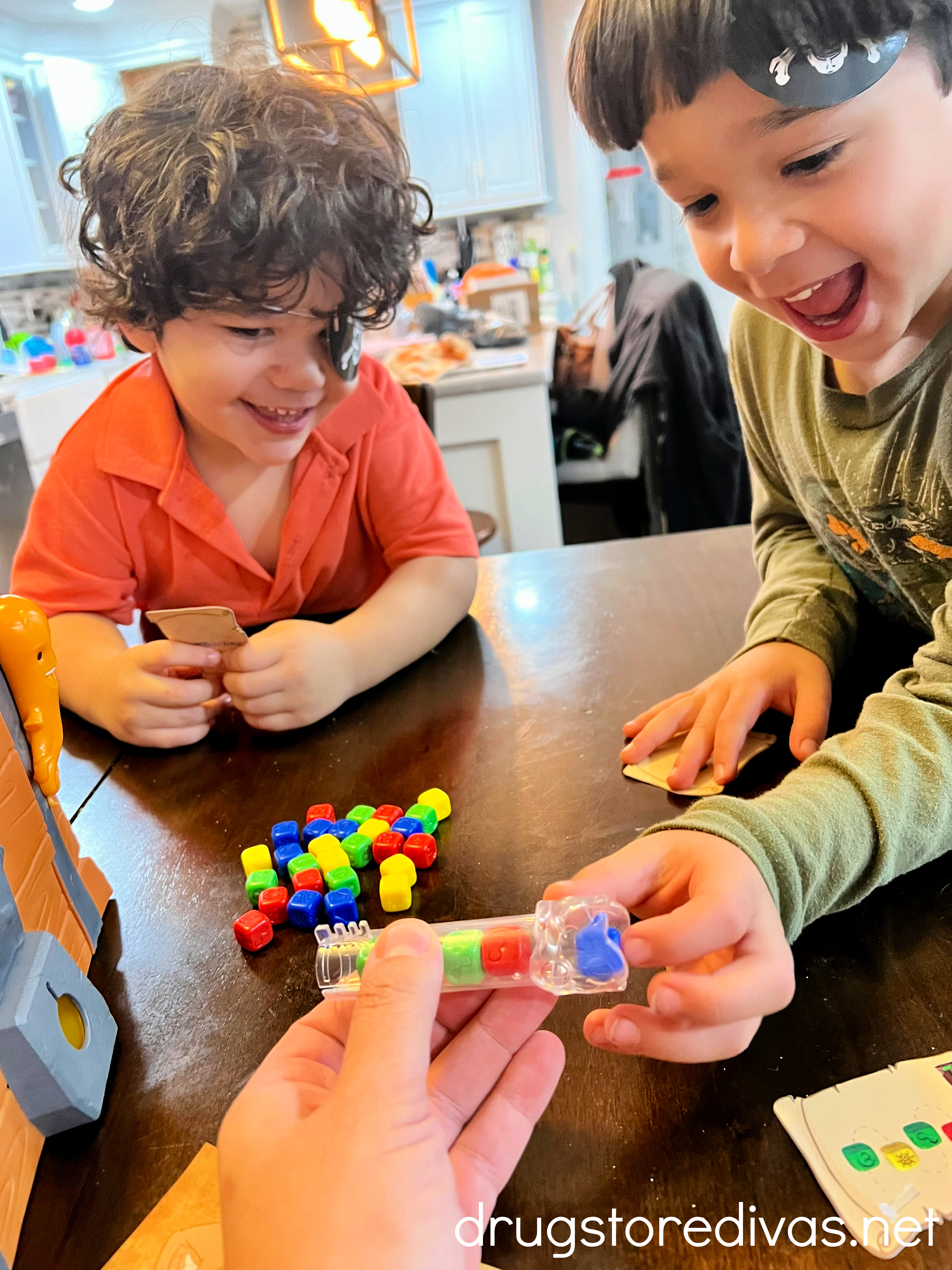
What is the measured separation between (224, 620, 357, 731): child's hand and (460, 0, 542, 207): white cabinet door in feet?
13.0

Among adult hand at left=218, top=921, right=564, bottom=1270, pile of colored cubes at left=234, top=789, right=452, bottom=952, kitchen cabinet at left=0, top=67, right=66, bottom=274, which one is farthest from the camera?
kitchen cabinet at left=0, top=67, right=66, bottom=274

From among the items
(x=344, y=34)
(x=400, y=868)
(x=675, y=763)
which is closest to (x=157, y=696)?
(x=400, y=868)

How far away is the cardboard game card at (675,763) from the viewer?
24.8 inches

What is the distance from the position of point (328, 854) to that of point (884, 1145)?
351mm

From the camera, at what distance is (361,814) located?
0.65m

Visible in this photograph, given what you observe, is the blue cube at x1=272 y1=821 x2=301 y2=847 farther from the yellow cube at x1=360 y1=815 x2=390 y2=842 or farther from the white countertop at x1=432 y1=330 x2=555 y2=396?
the white countertop at x1=432 y1=330 x2=555 y2=396

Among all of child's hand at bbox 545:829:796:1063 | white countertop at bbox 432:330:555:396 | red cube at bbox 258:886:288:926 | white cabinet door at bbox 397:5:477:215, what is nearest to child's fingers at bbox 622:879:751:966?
child's hand at bbox 545:829:796:1063

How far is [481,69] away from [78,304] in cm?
376

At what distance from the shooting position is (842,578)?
84 centimetres

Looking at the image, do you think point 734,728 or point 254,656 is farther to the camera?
point 254,656

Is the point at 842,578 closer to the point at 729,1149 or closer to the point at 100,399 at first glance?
the point at 729,1149

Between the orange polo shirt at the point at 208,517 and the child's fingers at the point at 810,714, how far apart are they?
1.36ft

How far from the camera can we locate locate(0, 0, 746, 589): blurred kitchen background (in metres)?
2.53

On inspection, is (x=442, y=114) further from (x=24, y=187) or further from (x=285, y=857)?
(x=285, y=857)
